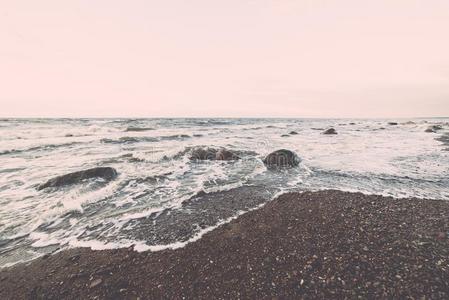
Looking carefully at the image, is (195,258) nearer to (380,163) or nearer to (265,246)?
(265,246)

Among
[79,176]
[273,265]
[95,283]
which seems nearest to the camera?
[95,283]

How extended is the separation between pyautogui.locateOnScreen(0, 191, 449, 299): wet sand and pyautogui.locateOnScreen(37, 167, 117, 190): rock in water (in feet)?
15.7

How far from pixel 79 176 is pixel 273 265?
25.8 feet

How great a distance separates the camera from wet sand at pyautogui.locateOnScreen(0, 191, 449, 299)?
9.21ft

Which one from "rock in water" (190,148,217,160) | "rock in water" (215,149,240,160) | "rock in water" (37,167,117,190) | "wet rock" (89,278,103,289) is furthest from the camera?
"rock in water" (190,148,217,160)

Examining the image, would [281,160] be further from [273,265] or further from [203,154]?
[273,265]

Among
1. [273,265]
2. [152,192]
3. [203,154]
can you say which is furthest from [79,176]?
[273,265]

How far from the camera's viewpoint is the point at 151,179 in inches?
333

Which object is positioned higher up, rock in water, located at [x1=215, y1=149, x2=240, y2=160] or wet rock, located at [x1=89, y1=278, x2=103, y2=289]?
rock in water, located at [x1=215, y1=149, x2=240, y2=160]

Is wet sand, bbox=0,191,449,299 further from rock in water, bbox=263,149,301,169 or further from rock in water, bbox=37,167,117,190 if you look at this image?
rock in water, bbox=263,149,301,169

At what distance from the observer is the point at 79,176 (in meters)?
8.29

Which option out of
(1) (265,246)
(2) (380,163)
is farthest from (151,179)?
(2) (380,163)

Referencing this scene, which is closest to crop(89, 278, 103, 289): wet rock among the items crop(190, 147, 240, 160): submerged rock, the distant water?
the distant water

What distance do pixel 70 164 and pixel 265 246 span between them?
1105 centimetres
